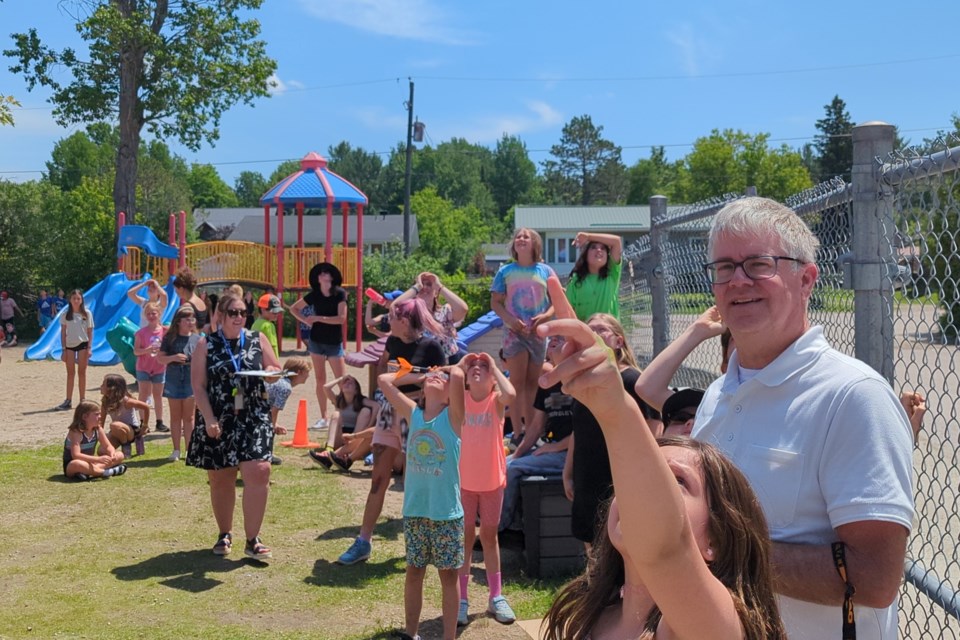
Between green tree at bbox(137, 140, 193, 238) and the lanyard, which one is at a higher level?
green tree at bbox(137, 140, 193, 238)

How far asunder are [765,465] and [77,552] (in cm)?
631

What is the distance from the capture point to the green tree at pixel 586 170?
10588cm

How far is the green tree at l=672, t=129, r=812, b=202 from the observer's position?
53562 mm

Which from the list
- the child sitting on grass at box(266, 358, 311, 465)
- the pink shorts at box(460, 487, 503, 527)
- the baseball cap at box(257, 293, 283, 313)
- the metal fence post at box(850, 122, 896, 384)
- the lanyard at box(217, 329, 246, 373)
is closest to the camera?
the metal fence post at box(850, 122, 896, 384)

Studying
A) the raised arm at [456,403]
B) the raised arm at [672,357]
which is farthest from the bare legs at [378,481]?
the raised arm at [672,357]

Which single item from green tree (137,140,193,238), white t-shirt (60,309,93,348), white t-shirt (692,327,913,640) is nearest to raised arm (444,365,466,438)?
white t-shirt (692,327,913,640)

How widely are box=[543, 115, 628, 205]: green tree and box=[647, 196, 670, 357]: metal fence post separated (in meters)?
100

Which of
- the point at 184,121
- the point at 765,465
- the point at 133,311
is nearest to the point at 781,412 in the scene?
the point at 765,465

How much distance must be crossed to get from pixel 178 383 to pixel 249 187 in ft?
418

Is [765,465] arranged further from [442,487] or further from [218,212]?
[218,212]

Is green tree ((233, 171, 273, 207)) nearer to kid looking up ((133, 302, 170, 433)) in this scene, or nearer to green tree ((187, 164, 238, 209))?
green tree ((187, 164, 238, 209))

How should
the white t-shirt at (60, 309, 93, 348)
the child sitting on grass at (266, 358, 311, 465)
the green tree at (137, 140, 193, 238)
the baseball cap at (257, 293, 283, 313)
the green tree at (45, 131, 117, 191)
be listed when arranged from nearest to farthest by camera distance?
the child sitting on grass at (266, 358, 311, 465) < the baseball cap at (257, 293, 283, 313) < the white t-shirt at (60, 309, 93, 348) < the green tree at (137, 140, 193, 238) < the green tree at (45, 131, 117, 191)

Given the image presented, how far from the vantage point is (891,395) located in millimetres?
1959

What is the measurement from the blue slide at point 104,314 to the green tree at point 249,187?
110 meters
